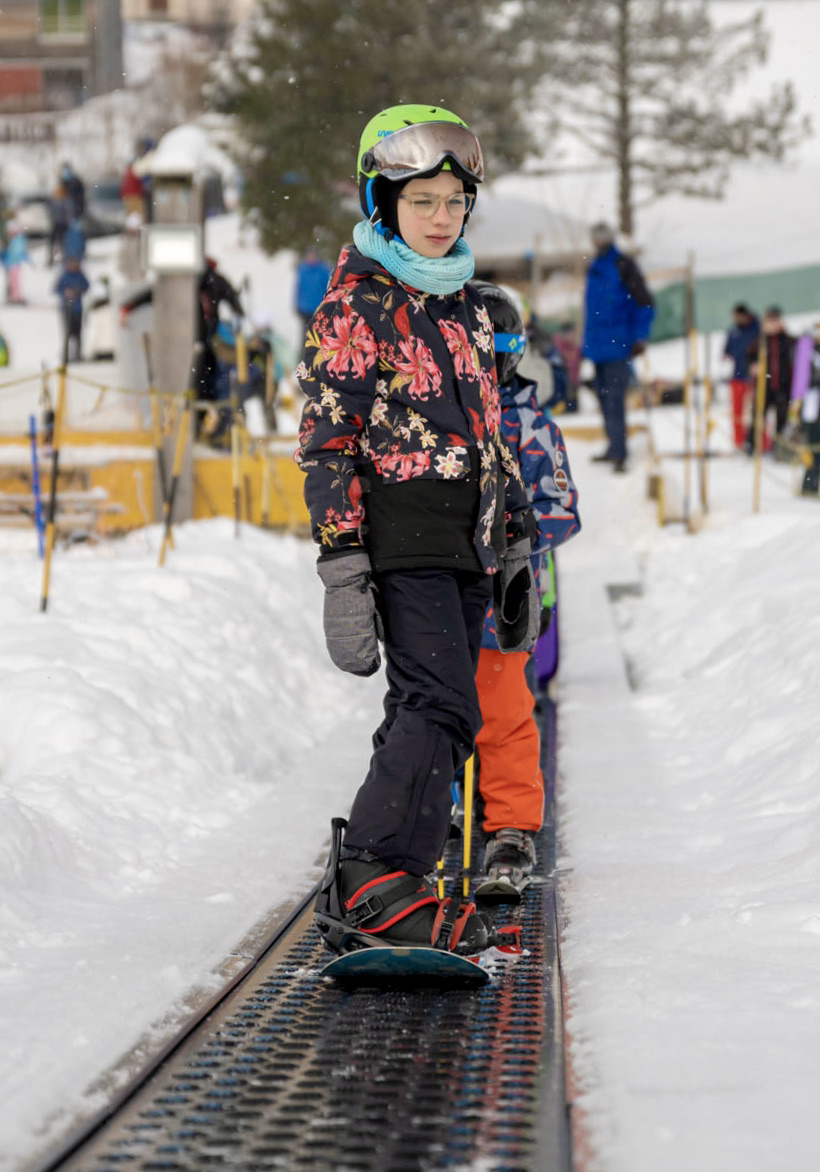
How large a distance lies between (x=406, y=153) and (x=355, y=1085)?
1.96m

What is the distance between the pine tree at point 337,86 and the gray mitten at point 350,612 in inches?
1007

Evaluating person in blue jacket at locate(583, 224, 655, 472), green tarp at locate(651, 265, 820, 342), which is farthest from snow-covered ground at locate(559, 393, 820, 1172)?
green tarp at locate(651, 265, 820, 342)

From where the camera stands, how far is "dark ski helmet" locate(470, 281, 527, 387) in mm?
4195

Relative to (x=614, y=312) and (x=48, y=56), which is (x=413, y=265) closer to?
(x=614, y=312)

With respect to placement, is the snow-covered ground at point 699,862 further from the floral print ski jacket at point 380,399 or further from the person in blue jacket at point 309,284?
the person in blue jacket at point 309,284

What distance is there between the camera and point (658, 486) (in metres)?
12.6

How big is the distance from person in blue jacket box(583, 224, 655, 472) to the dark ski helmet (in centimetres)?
846

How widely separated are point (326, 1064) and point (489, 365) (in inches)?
64.2

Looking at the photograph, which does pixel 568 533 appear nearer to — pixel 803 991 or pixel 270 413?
pixel 803 991

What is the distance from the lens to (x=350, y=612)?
3.28 m

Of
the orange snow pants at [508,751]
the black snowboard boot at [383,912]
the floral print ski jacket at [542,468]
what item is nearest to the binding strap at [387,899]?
the black snowboard boot at [383,912]

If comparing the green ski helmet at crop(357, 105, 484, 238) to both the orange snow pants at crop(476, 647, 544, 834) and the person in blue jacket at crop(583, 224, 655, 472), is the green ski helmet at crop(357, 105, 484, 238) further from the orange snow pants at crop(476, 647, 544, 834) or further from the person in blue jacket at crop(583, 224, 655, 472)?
the person in blue jacket at crop(583, 224, 655, 472)

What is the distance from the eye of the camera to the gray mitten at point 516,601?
3.78 meters

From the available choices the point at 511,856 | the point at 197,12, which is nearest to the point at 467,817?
the point at 511,856
